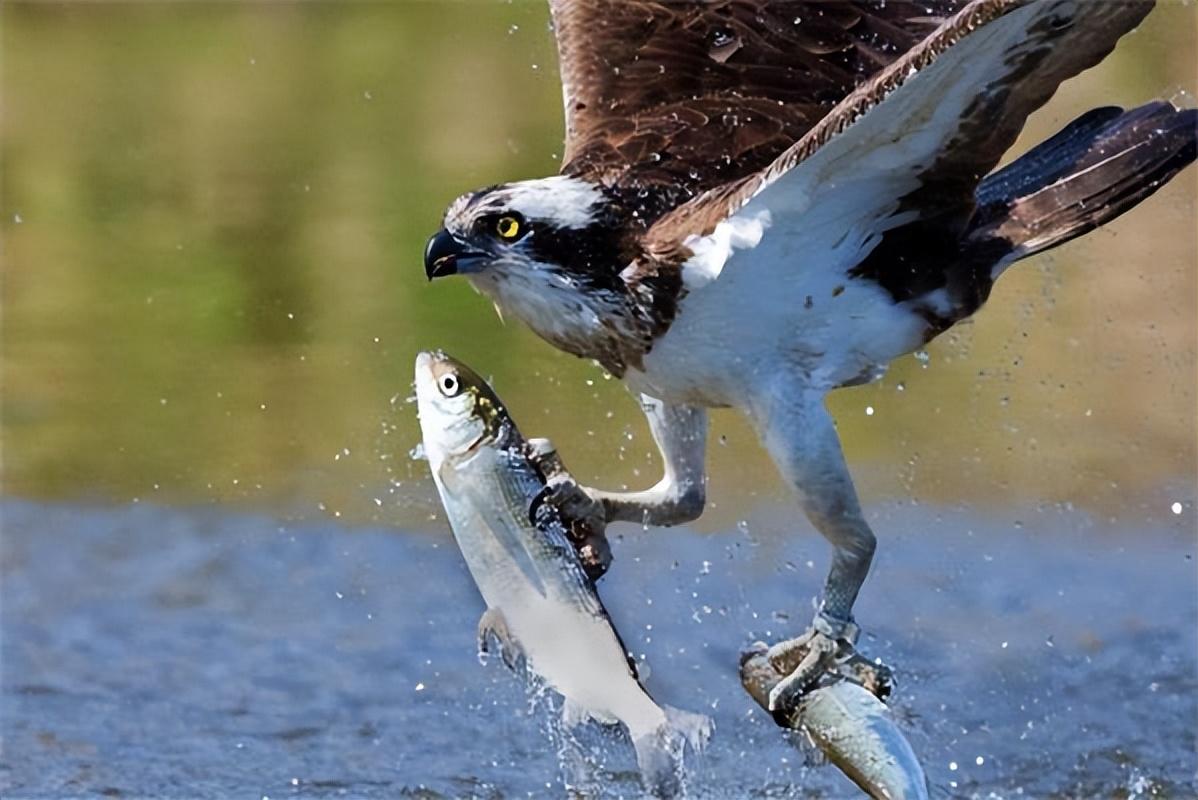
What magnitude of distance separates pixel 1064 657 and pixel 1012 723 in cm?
48

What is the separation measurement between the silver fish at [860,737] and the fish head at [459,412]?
0.73 metres

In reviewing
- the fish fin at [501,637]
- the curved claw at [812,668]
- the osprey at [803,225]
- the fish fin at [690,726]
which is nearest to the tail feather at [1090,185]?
the osprey at [803,225]

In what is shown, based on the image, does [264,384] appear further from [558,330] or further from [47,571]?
[558,330]

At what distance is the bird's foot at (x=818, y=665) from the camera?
4.45 meters

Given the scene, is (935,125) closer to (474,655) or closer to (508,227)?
(508,227)

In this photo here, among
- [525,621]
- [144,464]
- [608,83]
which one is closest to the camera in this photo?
[525,621]

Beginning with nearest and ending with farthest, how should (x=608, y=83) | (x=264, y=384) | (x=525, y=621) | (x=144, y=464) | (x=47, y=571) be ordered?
(x=525, y=621)
(x=608, y=83)
(x=47, y=571)
(x=144, y=464)
(x=264, y=384)

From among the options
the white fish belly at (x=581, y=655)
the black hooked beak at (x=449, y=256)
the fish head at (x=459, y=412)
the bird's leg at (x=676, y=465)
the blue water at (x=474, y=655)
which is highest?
the black hooked beak at (x=449, y=256)

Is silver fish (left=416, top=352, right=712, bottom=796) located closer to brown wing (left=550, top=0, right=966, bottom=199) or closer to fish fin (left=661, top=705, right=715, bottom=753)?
fish fin (left=661, top=705, right=715, bottom=753)

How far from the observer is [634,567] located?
20.7 feet

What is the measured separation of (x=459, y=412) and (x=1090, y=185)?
4.11 feet

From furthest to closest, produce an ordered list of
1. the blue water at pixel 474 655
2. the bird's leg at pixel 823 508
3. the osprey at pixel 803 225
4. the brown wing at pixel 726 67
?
the blue water at pixel 474 655
the brown wing at pixel 726 67
the bird's leg at pixel 823 508
the osprey at pixel 803 225

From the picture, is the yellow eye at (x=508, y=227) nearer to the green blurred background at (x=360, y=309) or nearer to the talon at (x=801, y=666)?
the talon at (x=801, y=666)

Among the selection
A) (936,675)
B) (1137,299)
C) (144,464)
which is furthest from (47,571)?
(1137,299)
